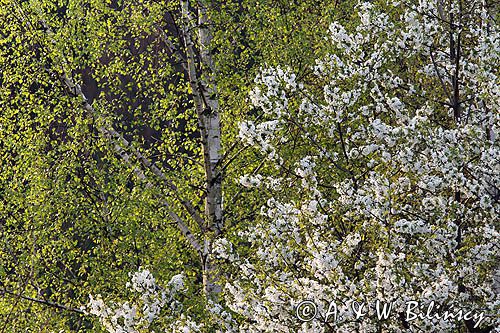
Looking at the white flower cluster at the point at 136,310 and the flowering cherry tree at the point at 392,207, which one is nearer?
the flowering cherry tree at the point at 392,207

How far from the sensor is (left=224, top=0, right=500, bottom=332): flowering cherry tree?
255 inches

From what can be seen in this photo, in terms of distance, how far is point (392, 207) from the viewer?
657 cm

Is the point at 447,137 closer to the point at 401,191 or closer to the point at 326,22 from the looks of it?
the point at 401,191

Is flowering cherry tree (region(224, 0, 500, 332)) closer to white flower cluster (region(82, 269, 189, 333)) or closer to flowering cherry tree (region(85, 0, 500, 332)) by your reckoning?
flowering cherry tree (region(85, 0, 500, 332))

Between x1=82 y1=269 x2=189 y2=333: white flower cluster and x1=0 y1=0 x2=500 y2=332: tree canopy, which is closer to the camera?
x1=0 y1=0 x2=500 y2=332: tree canopy

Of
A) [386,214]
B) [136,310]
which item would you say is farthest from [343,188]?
[136,310]

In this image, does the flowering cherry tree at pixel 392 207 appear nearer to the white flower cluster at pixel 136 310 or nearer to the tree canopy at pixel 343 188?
the tree canopy at pixel 343 188

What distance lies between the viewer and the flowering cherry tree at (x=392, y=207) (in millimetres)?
6488

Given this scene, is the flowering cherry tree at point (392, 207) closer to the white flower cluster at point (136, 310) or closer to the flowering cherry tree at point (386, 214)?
the flowering cherry tree at point (386, 214)

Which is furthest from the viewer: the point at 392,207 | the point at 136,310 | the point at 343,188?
the point at 136,310

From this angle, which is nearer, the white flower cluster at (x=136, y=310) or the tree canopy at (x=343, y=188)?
the tree canopy at (x=343, y=188)

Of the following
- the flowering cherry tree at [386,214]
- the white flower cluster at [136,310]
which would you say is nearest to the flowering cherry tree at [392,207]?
the flowering cherry tree at [386,214]

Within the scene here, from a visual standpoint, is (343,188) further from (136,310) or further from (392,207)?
(136,310)

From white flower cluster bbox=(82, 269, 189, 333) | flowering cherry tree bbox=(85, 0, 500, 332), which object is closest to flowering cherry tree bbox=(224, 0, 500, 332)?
flowering cherry tree bbox=(85, 0, 500, 332)
